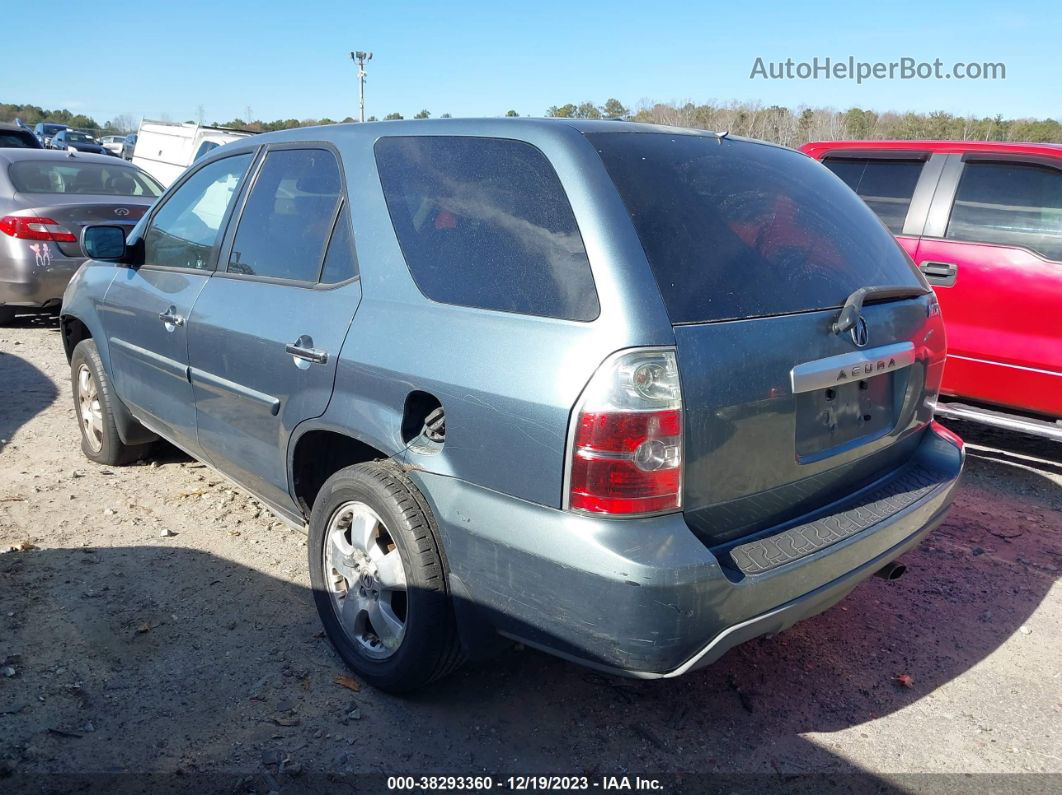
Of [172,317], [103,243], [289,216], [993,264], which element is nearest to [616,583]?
[289,216]

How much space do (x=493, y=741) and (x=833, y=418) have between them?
1441 millimetres

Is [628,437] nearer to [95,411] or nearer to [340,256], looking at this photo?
[340,256]

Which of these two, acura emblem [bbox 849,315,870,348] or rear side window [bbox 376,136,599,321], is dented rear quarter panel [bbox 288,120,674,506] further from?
acura emblem [bbox 849,315,870,348]

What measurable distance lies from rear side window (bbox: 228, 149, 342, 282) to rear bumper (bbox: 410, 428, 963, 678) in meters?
1.09

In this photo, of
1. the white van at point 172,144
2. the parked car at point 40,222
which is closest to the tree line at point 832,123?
the white van at point 172,144

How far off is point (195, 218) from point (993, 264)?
4.34 meters

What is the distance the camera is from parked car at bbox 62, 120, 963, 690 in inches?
84.9

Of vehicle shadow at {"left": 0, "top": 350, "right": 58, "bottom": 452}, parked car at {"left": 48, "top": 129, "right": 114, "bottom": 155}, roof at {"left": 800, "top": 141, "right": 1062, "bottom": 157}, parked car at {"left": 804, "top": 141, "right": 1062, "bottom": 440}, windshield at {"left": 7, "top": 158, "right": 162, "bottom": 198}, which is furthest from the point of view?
parked car at {"left": 48, "top": 129, "right": 114, "bottom": 155}

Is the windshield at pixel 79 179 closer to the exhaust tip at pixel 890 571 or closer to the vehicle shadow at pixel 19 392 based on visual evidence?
the vehicle shadow at pixel 19 392

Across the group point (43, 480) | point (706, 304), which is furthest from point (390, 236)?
point (43, 480)

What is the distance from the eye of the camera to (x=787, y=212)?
2.76m

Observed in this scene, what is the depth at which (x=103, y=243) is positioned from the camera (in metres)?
4.09

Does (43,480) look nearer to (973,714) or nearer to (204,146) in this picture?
(973,714)

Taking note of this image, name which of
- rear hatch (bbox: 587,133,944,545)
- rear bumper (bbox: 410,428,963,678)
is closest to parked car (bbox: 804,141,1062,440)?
rear hatch (bbox: 587,133,944,545)
